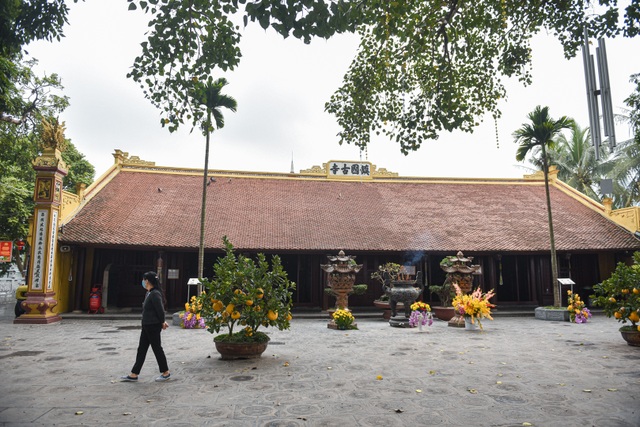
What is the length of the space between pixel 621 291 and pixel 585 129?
90.5ft

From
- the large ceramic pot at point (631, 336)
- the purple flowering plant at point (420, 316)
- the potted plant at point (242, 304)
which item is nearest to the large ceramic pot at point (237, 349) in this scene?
the potted plant at point (242, 304)

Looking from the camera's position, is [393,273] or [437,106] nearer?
[437,106]

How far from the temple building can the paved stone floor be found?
620 centimetres

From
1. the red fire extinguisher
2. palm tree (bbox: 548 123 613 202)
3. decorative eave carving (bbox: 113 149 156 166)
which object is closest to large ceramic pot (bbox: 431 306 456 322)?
the red fire extinguisher

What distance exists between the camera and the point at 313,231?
17219 mm

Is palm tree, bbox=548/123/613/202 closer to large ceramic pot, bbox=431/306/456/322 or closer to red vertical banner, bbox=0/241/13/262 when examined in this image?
large ceramic pot, bbox=431/306/456/322

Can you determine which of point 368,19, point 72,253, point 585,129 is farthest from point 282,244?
point 585,129

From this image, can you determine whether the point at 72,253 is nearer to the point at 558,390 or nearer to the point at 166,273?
the point at 166,273

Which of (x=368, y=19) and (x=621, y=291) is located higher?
(x=368, y=19)

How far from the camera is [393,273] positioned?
14273mm

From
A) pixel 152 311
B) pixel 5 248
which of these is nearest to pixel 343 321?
pixel 152 311

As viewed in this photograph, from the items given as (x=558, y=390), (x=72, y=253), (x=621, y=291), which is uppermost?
(x=72, y=253)

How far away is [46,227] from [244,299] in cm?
988

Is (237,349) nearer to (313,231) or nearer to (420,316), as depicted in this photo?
(420,316)
